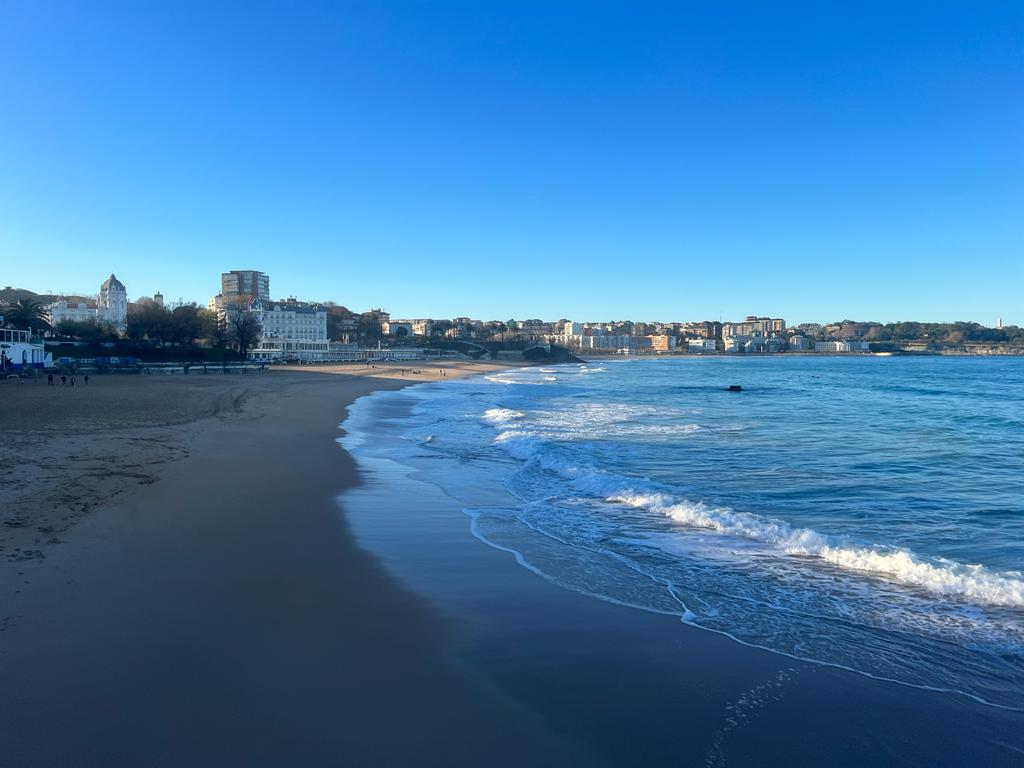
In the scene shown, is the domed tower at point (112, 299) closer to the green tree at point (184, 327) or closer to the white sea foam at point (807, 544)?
the green tree at point (184, 327)

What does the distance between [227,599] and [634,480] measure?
7.56 meters

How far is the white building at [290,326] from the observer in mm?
93312

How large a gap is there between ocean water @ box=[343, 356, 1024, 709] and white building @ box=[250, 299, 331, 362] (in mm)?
78640

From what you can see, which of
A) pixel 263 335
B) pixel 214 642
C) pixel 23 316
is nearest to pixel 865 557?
pixel 214 642

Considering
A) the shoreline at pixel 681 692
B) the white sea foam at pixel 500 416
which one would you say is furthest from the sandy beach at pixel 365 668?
the white sea foam at pixel 500 416

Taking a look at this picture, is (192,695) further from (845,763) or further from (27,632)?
(845,763)

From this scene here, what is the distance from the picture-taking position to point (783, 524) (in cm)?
848

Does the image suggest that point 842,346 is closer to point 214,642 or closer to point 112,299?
point 112,299

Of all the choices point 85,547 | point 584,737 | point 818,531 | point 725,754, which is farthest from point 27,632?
point 818,531

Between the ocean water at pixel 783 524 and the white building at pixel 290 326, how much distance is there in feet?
258

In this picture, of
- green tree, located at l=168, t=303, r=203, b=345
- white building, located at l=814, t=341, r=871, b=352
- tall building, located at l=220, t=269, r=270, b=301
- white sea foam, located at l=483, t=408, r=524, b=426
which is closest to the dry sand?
white sea foam, located at l=483, t=408, r=524, b=426

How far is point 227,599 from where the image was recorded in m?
5.50

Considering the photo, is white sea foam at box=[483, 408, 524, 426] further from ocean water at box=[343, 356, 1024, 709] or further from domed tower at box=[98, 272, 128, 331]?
domed tower at box=[98, 272, 128, 331]

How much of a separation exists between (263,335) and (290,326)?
25.3 ft
